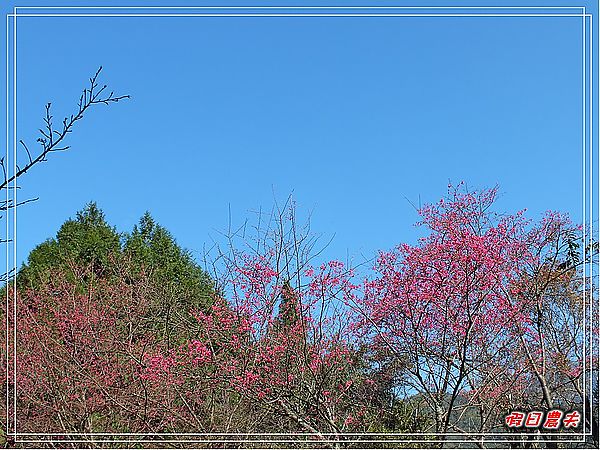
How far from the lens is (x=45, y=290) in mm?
4148

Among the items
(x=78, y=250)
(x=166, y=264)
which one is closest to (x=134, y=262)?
(x=166, y=264)

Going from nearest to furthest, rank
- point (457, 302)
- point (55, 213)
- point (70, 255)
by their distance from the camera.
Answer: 1. point (457, 302)
2. point (55, 213)
3. point (70, 255)

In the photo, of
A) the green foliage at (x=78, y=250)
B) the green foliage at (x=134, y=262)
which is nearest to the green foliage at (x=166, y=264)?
the green foliage at (x=134, y=262)

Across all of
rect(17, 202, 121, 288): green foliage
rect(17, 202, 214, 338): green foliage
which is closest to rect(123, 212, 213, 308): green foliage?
rect(17, 202, 214, 338): green foliage

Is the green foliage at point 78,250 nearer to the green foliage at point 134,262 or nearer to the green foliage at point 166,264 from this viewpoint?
the green foliage at point 134,262

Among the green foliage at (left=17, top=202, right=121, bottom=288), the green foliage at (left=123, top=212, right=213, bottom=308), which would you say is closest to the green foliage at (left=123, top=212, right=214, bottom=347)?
the green foliage at (left=123, top=212, right=213, bottom=308)

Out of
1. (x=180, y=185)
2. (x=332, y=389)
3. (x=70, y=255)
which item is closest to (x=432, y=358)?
(x=332, y=389)

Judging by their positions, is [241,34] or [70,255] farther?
[70,255]

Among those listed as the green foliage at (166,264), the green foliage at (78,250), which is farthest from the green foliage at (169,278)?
the green foliage at (78,250)

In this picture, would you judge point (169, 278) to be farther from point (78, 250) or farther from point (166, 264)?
point (78, 250)

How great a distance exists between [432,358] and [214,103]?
1586mm

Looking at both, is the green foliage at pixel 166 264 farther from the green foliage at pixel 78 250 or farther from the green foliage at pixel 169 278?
the green foliage at pixel 78 250

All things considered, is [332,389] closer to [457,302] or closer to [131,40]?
[457,302]

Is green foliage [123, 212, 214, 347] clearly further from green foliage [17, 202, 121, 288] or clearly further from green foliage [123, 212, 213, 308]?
green foliage [17, 202, 121, 288]
